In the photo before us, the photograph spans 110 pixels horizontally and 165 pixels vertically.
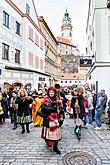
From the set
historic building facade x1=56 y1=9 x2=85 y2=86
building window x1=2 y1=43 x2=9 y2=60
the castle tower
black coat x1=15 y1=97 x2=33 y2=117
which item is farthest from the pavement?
the castle tower

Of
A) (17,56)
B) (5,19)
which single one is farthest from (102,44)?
(17,56)

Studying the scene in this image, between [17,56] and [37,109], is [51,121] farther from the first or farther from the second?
[17,56]

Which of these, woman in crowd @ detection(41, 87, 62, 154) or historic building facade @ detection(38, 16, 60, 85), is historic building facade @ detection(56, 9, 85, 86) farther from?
woman in crowd @ detection(41, 87, 62, 154)

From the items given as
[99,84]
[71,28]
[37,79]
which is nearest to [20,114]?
[99,84]

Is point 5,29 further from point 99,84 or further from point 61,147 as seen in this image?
point 61,147

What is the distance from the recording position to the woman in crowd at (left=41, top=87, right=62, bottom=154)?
6.91 m

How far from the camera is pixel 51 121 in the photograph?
696 cm

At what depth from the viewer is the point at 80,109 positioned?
8820 mm

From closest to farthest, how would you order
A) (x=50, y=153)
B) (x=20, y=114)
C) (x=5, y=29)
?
(x=50, y=153) < (x=20, y=114) < (x=5, y=29)

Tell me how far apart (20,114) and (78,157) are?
3.81 meters

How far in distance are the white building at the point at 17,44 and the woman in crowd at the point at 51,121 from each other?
11367 millimetres

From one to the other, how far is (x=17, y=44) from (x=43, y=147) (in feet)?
60.7

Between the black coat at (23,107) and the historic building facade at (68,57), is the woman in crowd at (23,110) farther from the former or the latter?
the historic building facade at (68,57)

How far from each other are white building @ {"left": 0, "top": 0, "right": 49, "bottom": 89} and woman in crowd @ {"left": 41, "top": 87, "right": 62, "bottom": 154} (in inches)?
448
